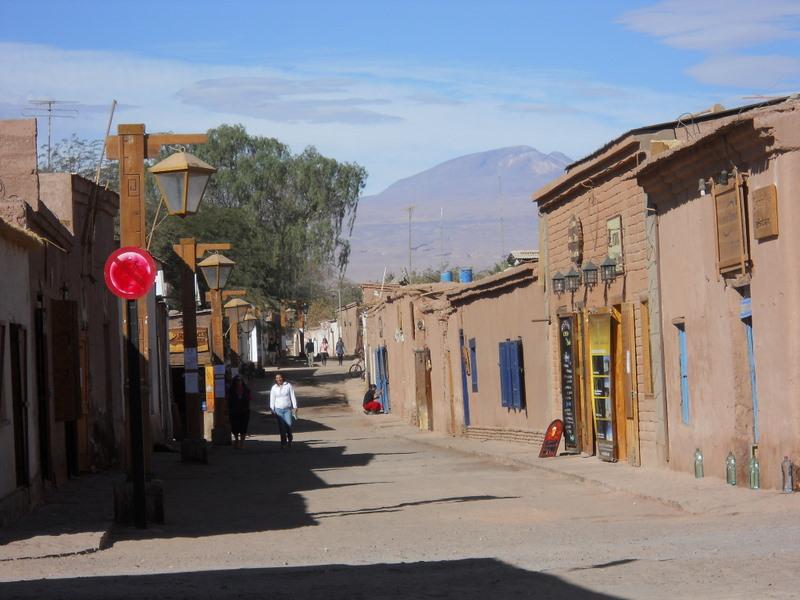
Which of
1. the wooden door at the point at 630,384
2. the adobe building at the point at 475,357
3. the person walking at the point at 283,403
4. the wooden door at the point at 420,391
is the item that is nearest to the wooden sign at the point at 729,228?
the wooden door at the point at 630,384

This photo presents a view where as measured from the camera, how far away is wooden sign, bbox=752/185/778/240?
45.8 feet

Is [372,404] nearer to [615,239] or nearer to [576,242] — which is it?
[576,242]

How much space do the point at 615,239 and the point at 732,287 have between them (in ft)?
17.2

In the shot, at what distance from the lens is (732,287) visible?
50.5ft

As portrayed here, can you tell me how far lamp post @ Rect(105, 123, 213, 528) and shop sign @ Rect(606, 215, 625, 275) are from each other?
27.5 feet

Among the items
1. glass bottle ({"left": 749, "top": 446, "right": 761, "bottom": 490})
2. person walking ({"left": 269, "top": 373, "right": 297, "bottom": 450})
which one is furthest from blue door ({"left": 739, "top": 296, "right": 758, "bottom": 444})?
person walking ({"left": 269, "top": 373, "right": 297, "bottom": 450})

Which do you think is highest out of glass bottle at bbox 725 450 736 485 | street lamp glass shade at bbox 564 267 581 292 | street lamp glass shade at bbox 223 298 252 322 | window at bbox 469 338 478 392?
street lamp glass shade at bbox 223 298 252 322

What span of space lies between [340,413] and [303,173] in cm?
3015

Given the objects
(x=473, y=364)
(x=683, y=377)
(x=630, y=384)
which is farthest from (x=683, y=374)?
(x=473, y=364)

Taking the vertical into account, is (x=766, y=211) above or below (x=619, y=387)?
above

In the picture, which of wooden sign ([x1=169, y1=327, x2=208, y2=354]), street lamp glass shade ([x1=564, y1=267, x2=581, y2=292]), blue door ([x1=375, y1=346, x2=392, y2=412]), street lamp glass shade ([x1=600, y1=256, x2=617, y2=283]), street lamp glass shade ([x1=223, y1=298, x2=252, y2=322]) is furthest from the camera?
blue door ([x1=375, y1=346, x2=392, y2=412])

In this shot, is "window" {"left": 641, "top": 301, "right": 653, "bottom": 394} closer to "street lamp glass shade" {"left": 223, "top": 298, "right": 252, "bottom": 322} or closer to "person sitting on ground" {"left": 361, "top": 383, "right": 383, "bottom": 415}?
"street lamp glass shade" {"left": 223, "top": 298, "right": 252, "bottom": 322}

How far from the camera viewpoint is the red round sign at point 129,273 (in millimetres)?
12945

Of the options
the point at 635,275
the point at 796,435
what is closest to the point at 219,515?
the point at 796,435
